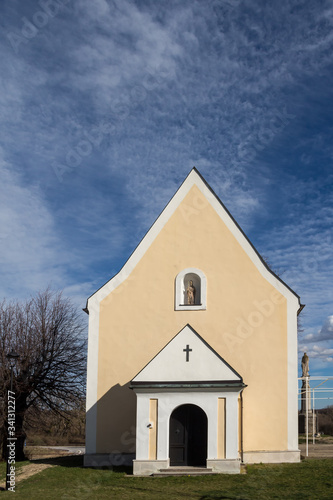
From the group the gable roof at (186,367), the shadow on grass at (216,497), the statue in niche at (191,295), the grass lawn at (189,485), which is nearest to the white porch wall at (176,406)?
the gable roof at (186,367)

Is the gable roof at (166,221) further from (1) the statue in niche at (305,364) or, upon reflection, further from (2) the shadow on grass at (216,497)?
(1) the statue in niche at (305,364)

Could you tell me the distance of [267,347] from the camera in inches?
852

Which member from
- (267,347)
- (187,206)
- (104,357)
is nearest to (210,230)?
(187,206)

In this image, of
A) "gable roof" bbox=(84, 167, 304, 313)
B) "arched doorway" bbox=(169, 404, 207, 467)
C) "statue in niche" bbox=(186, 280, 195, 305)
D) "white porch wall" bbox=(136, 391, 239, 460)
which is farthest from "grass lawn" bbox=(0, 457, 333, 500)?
"gable roof" bbox=(84, 167, 304, 313)

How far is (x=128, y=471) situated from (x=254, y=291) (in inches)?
331

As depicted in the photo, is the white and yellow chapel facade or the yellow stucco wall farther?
→ the yellow stucco wall

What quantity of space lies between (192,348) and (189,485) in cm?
489

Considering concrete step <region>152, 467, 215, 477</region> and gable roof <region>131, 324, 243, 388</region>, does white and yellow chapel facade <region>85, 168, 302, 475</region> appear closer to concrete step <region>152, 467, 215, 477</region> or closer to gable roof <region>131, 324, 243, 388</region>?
gable roof <region>131, 324, 243, 388</region>

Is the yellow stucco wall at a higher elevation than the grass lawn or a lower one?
higher

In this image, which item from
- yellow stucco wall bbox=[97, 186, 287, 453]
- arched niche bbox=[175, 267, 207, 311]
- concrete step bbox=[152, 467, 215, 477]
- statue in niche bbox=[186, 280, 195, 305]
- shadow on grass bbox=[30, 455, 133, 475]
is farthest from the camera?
statue in niche bbox=[186, 280, 195, 305]

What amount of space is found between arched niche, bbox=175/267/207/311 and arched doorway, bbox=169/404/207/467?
13.9 ft

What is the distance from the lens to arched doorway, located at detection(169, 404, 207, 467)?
19406 millimetres

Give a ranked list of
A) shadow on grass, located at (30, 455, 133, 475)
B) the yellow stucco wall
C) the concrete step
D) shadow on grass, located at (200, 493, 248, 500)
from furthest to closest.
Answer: the yellow stucco wall < shadow on grass, located at (30, 455, 133, 475) < the concrete step < shadow on grass, located at (200, 493, 248, 500)

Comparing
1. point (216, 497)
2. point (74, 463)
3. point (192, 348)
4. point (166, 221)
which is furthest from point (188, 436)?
point (166, 221)
